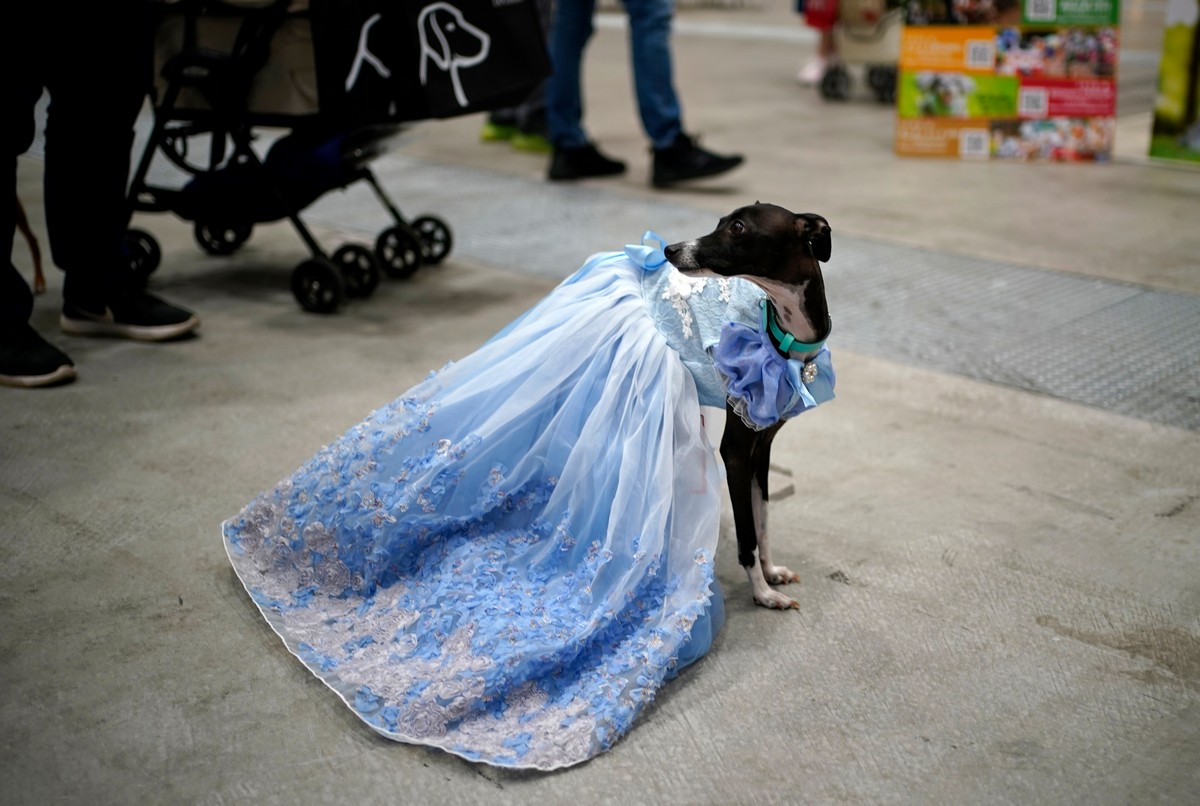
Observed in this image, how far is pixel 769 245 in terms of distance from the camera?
1809 mm

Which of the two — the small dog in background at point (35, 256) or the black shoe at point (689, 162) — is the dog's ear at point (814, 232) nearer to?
the small dog in background at point (35, 256)

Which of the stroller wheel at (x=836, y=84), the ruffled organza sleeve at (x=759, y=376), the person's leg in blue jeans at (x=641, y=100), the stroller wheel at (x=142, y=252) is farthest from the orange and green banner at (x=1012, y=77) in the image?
the ruffled organza sleeve at (x=759, y=376)

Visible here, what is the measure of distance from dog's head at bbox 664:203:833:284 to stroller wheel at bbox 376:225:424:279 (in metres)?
2.16

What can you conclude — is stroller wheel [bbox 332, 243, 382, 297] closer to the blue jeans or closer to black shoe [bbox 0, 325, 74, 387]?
black shoe [bbox 0, 325, 74, 387]

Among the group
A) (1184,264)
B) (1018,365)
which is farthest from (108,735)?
(1184,264)

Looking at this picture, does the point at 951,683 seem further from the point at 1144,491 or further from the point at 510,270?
the point at 510,270

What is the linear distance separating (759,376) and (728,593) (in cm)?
49

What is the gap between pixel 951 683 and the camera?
1.84m

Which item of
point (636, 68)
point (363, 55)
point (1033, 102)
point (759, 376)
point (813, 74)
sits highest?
point (363, 55)

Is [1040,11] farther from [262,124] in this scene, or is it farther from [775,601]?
[775,601]

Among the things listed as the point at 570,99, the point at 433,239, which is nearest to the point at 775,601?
the point at 433,239

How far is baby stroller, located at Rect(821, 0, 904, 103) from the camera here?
21.8 ft

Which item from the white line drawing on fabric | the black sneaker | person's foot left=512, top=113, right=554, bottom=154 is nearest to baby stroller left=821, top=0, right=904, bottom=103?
person's foot left=512, top=113, right=554, bottom=154

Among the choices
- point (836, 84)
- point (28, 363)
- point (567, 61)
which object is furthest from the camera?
point (836, 84)
